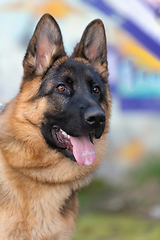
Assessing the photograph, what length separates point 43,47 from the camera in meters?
2.56

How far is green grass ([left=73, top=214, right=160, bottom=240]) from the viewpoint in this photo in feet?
13.4

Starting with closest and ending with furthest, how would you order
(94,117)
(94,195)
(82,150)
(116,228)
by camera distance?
(94,117) < (82,150) < (116,228) < (94,195)

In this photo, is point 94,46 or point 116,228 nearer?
point 94,46

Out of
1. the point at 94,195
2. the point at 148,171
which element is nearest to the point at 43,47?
the point at 148,171

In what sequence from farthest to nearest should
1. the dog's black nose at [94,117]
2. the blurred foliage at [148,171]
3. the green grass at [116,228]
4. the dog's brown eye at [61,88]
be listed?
the blurred foliage at [148,171] → the green grass at [116,228] → the dog's brown eye at [61,88] → the dog's black nose at [94,117]

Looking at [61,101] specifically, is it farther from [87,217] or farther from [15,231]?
[87,217]

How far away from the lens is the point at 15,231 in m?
2.15

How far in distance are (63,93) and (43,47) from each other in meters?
0.54

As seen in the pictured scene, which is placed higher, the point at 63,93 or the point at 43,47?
the point at 43,47

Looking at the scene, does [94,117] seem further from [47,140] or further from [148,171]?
[148,171]

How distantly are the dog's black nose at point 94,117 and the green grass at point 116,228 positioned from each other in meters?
2.58

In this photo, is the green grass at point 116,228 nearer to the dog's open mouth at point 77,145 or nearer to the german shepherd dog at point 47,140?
the german shepherd dog at point 47,140

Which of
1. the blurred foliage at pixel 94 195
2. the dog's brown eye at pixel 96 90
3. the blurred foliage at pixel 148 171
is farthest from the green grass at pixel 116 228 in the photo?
the dog's brown eye at pixel 96 90

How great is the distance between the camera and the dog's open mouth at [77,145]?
7.36 ft
